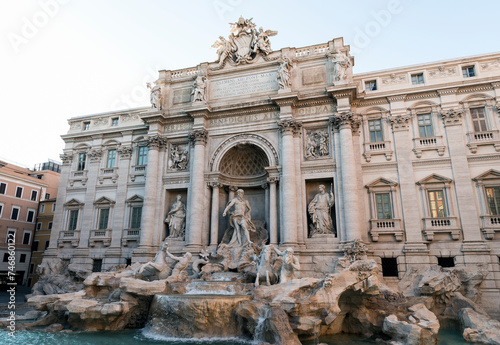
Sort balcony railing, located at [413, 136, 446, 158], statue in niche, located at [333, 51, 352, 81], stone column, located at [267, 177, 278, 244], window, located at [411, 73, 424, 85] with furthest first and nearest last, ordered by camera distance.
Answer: window, located at [411, 73, 424, 85] < statue in niche, located at [333, 51, 352, 81] < stone column, located at [267, 177, 278, 244] < balcony railing, located at [413, 136, 446, 158]

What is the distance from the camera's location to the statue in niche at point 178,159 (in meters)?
22.4

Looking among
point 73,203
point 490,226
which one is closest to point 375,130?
point 490,226

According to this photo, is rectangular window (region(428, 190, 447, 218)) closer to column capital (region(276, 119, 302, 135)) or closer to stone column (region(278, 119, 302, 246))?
stone column (region(278, 119, 302, 246))

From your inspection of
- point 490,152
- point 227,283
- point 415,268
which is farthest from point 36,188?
point 490,152

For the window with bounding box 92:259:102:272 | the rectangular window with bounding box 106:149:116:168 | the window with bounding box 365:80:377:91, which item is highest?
the window with bounding box 365:80:377:91

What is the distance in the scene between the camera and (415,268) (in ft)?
56.6

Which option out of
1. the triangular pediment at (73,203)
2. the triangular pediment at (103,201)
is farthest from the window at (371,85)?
the triangular pediment at (73,203)

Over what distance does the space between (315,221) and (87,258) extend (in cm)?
1553

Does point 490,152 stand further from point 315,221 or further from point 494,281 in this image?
point 315,221

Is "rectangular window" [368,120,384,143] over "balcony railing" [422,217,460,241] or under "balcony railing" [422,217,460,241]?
over

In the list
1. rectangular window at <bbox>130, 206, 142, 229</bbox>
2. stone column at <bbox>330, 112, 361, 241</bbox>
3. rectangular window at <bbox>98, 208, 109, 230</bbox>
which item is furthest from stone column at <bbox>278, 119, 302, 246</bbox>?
rectangular window at <bbox>98, 208, 109, 230</bbox>

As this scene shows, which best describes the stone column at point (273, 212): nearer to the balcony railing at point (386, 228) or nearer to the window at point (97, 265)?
the balcony railing at point (386, 228)

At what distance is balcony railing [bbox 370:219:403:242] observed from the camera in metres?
18.0

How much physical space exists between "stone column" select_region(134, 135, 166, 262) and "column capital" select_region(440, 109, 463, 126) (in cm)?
1694
